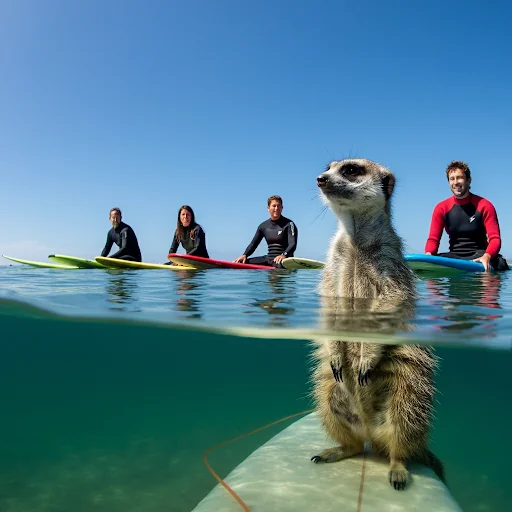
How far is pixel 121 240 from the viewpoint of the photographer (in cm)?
1288

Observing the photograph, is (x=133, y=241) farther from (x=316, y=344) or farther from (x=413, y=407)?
(x=413, y=407)

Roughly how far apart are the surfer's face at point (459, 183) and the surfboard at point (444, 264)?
1.30 m

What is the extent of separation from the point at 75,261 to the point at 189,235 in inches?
138

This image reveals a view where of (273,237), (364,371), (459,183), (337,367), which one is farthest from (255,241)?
(364,371)

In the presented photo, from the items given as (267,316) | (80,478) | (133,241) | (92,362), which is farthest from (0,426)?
(267,316)

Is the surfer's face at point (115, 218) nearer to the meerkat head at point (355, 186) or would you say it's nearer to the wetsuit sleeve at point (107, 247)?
the wetsuit sleeve at point (107, 247)

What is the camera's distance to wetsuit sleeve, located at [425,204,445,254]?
27.8 feet

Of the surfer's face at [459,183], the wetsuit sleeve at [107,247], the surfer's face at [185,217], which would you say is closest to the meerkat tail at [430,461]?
the surfer's face at [459,183]

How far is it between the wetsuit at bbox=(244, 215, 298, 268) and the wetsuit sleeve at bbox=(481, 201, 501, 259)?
Result: 4.49 meters

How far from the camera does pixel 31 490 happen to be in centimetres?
690

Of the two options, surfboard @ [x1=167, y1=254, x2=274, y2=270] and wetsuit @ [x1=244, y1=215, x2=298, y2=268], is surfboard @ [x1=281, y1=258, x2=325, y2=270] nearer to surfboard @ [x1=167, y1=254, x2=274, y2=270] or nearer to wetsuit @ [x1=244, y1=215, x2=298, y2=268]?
surfboard @ [x1=167, y1=254, x2=274, y2=270]

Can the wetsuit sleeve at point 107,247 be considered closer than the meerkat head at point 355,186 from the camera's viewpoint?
No

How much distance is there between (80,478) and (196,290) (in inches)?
154

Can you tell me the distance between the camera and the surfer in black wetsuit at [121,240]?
41.9 feet
